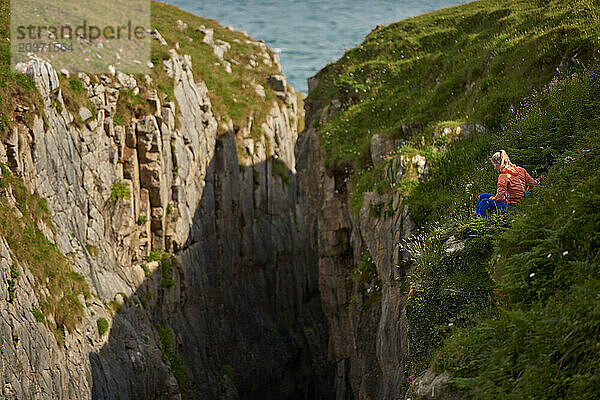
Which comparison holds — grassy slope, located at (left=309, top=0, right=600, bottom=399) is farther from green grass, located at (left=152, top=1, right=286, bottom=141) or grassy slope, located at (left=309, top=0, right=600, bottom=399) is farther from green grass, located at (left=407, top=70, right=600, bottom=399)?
green grass, located at (left=152, top=1, right=286, bottom=141)

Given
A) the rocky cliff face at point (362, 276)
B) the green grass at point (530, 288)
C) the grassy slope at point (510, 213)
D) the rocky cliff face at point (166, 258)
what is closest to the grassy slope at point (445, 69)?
the grassy slope at point (510, 213)

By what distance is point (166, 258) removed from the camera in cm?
2744

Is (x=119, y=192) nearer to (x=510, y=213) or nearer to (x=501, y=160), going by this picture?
(x=501, y=160)

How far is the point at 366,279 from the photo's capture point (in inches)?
739

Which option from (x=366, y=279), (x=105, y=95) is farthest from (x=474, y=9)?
(x=105, y=95)

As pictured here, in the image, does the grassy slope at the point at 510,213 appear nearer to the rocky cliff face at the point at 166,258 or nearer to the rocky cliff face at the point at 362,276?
the rocky cliff face at the point at 362,276

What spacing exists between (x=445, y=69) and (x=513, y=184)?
13.6 meters

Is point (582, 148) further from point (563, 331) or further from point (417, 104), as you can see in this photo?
point (417, 104)

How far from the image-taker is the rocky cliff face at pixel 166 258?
18172mm

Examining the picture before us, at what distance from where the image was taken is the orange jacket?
9352mm

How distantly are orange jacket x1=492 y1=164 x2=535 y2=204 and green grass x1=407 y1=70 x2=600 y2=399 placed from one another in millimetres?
350

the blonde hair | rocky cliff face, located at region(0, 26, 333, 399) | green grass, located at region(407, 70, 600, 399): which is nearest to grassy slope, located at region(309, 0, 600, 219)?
the blonde hair

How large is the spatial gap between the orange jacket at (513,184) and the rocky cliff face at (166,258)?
12713 millimetres

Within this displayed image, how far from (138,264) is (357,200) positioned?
40.5 ft
